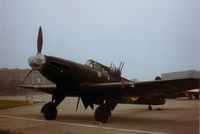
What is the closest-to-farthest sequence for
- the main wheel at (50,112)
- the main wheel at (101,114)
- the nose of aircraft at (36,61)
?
the nose of aircraft at (36,61) < the main wheel at (101,114) < the main wheel at (50,112)

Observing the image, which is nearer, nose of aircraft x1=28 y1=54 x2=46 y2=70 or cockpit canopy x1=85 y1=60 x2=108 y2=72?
nose of aircraft x1=28 y1=54 x2=46 y2=70

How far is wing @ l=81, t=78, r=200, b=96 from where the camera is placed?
8016 mm

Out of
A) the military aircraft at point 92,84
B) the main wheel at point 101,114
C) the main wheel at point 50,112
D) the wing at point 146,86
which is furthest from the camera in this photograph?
the main wheel at point 50,112

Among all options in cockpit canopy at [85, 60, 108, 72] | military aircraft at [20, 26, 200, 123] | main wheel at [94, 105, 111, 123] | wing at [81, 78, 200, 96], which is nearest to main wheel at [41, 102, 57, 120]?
military aircraft at [20, 26, 200, 123]

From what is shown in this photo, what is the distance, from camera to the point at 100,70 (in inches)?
421

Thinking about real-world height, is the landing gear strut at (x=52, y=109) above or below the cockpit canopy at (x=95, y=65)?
below

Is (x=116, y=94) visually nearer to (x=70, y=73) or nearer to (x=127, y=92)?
(x=127, y=92)

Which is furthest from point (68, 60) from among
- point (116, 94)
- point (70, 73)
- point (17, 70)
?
point (17, 70)

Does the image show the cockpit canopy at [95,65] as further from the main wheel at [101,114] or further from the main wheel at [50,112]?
the main wheel at [50,112]

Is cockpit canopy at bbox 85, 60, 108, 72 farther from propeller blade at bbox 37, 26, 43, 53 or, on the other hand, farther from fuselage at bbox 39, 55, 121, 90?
propeller blade at bbox 37, 26, 43, 53

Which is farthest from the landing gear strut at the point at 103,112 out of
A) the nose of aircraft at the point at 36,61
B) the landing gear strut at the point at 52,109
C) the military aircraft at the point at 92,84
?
the nose of aircraft at the point at 36,61

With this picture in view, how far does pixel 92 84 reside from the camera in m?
9.54

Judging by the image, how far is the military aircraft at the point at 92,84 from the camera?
832 cm

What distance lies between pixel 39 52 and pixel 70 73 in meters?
1.52
